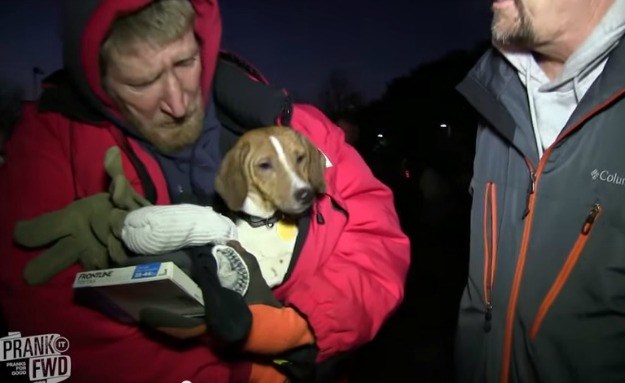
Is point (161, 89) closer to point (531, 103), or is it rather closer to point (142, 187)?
point (142, 187)

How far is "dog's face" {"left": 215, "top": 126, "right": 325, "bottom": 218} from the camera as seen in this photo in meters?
1.34

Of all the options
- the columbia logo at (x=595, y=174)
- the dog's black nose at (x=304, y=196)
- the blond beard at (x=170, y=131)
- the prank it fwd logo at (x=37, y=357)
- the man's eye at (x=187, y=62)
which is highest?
the man's eye at (x=187, y=62)

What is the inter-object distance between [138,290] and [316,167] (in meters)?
0.69

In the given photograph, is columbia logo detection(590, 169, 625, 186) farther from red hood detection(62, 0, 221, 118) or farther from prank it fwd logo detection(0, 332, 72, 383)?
prank it fwd logo detection(0, 332, 72, 383)

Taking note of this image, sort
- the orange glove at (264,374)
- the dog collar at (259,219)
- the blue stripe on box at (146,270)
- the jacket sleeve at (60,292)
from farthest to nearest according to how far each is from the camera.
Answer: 1. the dog collar at (259,219)
2. the orange glove at (264,374)
3. the jacket sleeve at (60,292)
4. the blue stripe on box at (146,270)

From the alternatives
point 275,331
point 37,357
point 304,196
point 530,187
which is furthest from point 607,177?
point 37,357

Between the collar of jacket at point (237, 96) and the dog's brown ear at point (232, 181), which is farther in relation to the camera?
the dog's brown ear at point (232, 181)

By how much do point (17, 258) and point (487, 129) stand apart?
1.45 meters

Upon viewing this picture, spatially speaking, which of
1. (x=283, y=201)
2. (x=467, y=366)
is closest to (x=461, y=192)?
(x=467, y=366)

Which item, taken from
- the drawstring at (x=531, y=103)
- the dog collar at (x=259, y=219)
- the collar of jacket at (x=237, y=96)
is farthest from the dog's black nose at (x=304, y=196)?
the drawstring at (x=531, y=103)

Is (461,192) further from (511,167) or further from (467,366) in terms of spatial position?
(467,366)

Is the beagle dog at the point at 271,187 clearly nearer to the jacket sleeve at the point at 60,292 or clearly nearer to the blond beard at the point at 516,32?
the jacket sleeve at the point at 60,292

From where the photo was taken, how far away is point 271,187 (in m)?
1.54

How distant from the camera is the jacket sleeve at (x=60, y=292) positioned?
1.00 metres
